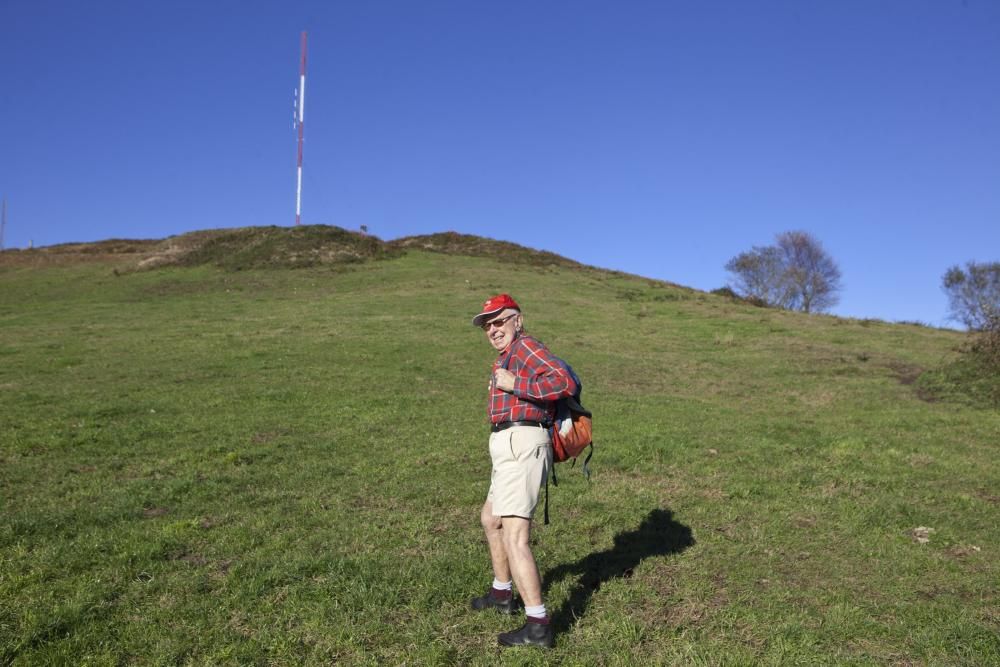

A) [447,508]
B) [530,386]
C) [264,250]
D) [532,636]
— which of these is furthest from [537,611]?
[264,250]

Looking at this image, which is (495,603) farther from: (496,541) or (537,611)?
(537,611)

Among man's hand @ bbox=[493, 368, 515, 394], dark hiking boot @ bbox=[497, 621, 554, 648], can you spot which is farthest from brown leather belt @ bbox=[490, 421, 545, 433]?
dark hiking boot @ bbox=[497, 621, 554, 648]

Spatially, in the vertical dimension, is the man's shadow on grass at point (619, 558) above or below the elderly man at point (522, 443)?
below

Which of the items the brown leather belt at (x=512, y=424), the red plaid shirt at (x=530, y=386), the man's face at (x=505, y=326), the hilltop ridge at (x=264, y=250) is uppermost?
the hilltop ridge at (x=264, y=250)

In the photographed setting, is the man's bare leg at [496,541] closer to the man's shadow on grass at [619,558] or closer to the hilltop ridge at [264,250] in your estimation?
the man's shadow on grass at [619,558]

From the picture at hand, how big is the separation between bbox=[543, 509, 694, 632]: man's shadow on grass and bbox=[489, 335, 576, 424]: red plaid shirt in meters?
1.69

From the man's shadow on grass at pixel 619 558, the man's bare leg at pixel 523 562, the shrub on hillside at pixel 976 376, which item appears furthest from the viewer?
the shrub on hillside at pixel 976 376

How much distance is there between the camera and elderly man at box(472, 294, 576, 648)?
4578 millimetres

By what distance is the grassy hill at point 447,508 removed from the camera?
4.90 m

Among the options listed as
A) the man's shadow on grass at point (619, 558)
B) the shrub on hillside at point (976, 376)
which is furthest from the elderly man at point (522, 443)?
the shrub on hillside at point (976, 376)

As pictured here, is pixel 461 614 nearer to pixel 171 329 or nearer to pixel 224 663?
pixel 224 663

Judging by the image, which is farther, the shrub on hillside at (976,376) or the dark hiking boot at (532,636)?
the shrub on hillside at (976,376)

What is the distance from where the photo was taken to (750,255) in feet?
212

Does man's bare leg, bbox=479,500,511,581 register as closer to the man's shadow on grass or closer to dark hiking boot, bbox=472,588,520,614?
dark hiking boot, bbox=472,588,520,614
